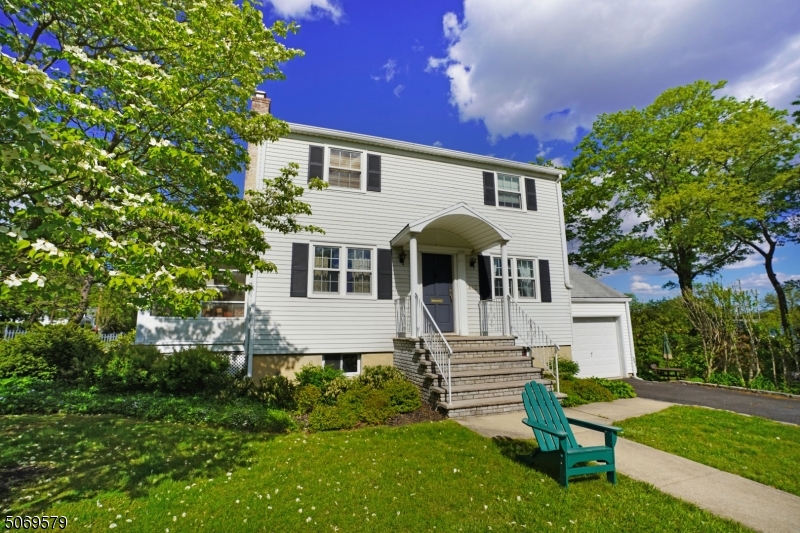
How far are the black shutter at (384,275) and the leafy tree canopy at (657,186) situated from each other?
1364cm

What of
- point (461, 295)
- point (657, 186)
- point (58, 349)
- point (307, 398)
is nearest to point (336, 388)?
point (307, 398)

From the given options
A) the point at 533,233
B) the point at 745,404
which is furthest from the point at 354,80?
the point at 745,404

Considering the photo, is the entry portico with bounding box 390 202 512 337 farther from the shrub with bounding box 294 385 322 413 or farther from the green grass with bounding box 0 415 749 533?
the green grass with bounding box 0 415 749 533

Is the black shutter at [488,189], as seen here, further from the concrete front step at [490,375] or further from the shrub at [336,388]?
the shrub at [336,388]

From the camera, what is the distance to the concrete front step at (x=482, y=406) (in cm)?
670

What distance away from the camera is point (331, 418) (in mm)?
6336

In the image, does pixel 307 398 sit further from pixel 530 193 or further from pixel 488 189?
pixel 530 193

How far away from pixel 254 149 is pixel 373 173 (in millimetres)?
3703

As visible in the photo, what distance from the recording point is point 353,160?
33.5 ft

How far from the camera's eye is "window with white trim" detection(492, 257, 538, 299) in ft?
36.5

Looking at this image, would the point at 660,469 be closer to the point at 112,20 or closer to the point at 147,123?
the point at 147,123

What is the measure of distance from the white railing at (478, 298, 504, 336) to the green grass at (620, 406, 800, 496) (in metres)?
4.18

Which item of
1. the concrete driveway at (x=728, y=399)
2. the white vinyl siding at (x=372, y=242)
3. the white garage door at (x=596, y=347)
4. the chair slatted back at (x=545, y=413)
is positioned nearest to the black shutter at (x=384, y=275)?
the white vinyl siding at (x=372, y=242)

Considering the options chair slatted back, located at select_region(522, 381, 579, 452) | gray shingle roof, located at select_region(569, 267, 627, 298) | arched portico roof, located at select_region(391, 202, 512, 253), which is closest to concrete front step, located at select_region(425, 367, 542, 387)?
chair slatted back, located at select_region(522, 381, 579, 452)
